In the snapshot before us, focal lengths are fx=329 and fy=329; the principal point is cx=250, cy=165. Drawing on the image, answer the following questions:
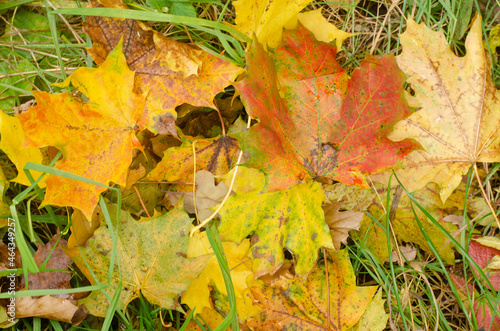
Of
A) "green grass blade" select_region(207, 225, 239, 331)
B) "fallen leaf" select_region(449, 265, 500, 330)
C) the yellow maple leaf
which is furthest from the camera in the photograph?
"fallen leaf" select_region(449, 265, 500, 330)

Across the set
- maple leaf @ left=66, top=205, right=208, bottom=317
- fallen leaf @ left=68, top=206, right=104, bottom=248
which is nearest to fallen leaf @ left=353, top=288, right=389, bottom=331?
maple leaf @ left=66, top=205, right=208, bottom=317

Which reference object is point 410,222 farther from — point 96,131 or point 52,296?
point 52,296

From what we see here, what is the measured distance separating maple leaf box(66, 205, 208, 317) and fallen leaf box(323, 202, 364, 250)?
21.1 inches

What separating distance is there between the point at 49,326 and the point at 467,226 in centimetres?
187

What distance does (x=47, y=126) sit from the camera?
3.96 ft

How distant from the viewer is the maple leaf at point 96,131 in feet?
4.06

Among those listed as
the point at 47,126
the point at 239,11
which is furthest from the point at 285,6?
the point at 47,126

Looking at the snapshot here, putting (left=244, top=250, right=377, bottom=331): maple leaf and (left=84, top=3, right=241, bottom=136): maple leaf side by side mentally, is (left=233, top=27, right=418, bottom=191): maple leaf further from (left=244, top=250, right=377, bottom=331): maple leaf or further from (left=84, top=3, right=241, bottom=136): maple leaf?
(left=244, top=250, right=377, bottom=331): maple leaf

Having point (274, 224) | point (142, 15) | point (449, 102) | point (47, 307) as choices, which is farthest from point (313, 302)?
point (142, 15)

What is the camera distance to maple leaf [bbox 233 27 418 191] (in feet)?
3.83

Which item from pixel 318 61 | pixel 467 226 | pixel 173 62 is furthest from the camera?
pixel 467 226

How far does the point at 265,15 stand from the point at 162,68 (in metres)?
0.46

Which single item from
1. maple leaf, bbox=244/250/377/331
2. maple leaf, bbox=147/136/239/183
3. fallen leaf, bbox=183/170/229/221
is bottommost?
maple leaf, bbox=244/250/377/331

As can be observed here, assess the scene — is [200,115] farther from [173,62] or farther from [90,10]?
[90,10]
